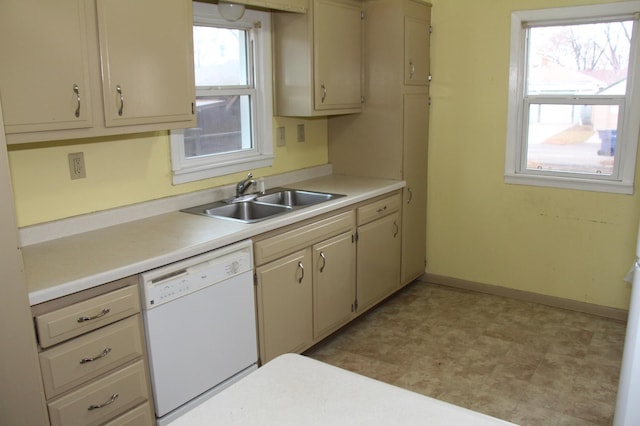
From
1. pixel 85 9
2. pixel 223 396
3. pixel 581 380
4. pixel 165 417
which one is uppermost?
pixel 85 9

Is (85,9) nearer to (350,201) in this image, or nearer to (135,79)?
(135,79)

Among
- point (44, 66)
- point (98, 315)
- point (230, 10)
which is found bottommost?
point (98, 315)

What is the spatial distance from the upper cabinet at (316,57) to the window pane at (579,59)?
4.30 ft

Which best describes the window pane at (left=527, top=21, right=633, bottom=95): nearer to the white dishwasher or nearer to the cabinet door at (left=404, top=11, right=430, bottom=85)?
the cabinet door at (left=404, top=11, right=430, bottom=85)

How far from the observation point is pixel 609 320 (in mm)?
3787

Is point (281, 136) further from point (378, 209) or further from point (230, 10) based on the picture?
point (230, 10)

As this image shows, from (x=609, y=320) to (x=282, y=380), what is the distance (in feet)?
10.8

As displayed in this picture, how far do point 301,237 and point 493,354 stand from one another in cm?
141

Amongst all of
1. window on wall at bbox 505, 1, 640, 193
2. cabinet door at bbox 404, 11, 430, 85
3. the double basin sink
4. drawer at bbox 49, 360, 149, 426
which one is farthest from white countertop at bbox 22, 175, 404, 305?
window on wall at bbox 505, 1, 640, 193

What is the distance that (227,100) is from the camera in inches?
135

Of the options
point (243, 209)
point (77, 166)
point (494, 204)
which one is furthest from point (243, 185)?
point (494, 204)

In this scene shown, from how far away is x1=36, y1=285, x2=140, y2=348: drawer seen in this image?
1.88 metres

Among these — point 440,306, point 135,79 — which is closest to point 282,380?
point 135,79

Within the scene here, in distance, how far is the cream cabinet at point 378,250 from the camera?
3645 mm
